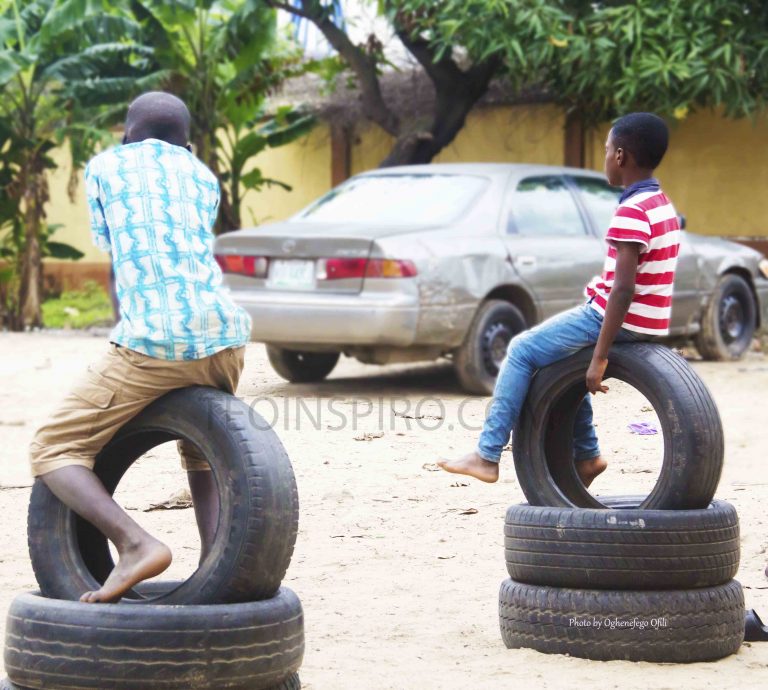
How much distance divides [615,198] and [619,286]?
22.1ft

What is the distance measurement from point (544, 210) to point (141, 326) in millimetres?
6833

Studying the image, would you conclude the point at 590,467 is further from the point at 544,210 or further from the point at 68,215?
the point at 68,215

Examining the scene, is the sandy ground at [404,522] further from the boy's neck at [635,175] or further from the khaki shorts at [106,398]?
the khaki shorts at [106,398]

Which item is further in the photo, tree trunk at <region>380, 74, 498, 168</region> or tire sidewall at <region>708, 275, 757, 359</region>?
tree trunk at <region>380, 74, 498, 168</region>

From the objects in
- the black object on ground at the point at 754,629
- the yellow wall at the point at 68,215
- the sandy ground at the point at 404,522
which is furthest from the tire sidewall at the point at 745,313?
the yellow wall at the point at 68,215

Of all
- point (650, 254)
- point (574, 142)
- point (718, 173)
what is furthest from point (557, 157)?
point (650, 254)

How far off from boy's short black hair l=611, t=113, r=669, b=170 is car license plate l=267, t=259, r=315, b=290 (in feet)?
14.5

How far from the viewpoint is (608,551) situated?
416 cm

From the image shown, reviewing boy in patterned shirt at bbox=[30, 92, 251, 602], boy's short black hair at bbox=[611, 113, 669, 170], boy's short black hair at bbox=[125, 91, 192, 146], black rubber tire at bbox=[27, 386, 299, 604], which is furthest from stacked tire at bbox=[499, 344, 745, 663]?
boy's short black hair at bbox=[125, 91, 192, 146]

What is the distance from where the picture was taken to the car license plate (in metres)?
8.82

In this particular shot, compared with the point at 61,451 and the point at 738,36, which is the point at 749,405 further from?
the point at 61,451

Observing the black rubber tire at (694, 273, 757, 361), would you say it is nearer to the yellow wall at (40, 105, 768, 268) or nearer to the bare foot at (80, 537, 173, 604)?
the yellow wall at (40, 105, 768, 268)

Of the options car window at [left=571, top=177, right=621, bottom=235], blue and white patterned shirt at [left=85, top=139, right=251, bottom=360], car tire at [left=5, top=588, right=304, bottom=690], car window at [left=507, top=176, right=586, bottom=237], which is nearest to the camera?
car tire at [left=5, top=588, right=304, bottom=690]

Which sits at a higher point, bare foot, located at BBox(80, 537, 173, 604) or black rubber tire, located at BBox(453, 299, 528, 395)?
bare foot, located at BBox(80, 537, 173, 604)
